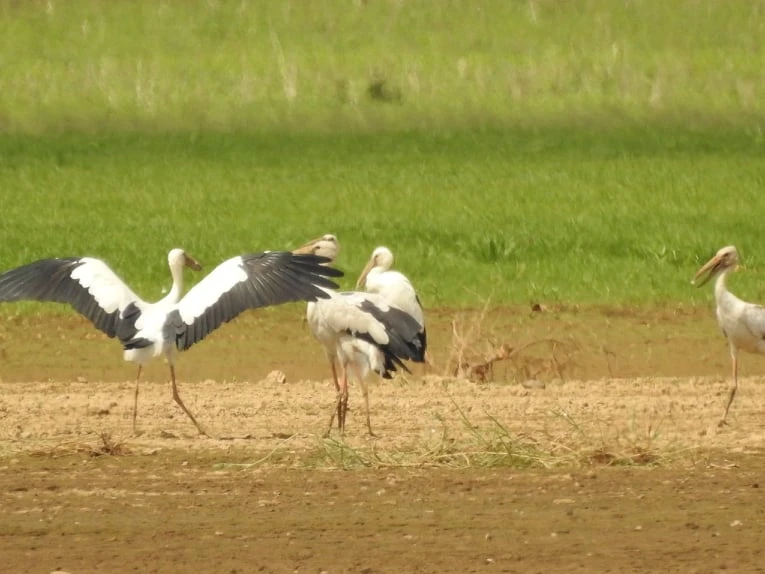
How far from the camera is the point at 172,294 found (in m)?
10.5

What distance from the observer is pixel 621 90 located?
944 inches

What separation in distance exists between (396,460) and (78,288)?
1963 millimetres

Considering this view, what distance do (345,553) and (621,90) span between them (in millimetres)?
Result: 17076

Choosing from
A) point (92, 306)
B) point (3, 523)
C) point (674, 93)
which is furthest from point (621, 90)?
point (3, 523)

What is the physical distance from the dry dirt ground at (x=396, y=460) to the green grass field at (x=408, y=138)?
1450 millimetres

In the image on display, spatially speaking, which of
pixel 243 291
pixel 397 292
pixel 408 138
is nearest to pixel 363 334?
pixel 397 292

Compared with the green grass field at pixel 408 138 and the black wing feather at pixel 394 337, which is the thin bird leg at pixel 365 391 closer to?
the black wing feather at pixel 394 337

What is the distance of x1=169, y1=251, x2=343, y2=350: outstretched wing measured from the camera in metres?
9.74

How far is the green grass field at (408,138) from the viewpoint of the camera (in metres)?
16.4

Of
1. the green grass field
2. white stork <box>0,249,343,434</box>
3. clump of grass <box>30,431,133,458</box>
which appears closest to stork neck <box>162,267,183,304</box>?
white stork <box>0,249,343,434</box>

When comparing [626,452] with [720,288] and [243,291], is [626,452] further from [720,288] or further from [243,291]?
[720,288]

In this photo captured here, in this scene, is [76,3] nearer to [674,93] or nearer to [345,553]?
[674,93]

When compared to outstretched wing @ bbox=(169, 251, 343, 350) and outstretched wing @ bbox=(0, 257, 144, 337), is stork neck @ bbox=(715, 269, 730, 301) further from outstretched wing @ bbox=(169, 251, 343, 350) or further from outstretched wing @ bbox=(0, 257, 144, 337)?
outstretched wing @ bbox=(0, 257, 144, 337)

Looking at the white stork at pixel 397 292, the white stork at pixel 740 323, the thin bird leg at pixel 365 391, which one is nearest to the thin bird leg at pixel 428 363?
the white stork at pixel 397 292
